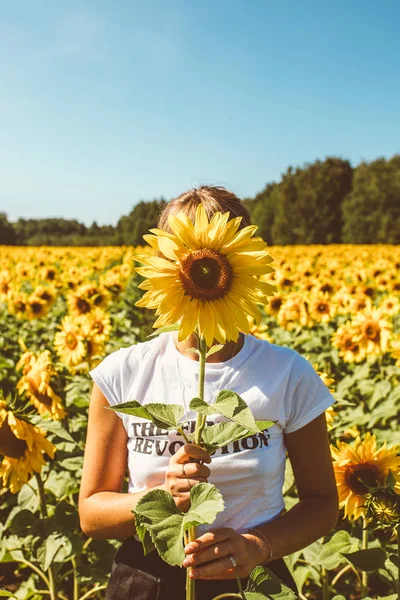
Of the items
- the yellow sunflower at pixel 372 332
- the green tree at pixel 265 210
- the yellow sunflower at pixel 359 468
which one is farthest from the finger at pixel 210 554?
the green tree at pixel 265 210

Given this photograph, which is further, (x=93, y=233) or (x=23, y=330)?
(x=93, y=233)

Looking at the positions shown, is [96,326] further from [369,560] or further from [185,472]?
[185,472]

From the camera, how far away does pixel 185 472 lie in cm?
114

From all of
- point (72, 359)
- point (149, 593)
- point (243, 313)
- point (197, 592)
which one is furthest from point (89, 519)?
point (72, 359)

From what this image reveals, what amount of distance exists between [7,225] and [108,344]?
47.8m

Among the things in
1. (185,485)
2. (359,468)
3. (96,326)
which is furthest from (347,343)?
(185,485)

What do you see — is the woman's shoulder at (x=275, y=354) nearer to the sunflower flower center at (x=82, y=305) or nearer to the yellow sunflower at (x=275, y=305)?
the sunflower flower center at (x=82, y=305)

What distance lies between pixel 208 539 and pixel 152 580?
1.76 feet

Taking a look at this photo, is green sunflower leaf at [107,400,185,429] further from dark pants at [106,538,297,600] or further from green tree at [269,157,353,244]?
green tree at [269,157,353,244]

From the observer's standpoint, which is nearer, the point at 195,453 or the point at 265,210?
the point at 195,453

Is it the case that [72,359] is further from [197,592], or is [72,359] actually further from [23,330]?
[23,330]

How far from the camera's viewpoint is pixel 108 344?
5.93 meters

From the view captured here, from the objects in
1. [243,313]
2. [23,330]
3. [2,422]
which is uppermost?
[243,313]

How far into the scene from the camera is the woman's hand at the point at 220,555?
1184mm
